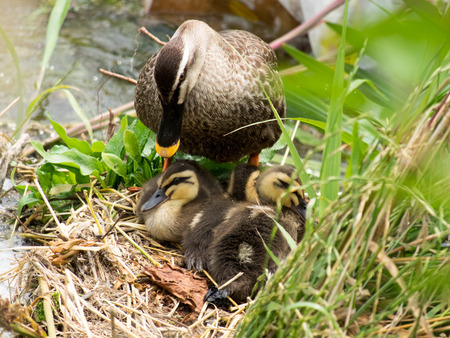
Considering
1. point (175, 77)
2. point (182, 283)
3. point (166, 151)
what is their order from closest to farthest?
point (182, 283), point (175, 77), point (166, 151)

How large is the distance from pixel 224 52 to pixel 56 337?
1978 mm

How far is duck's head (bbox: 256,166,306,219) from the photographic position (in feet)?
10.2

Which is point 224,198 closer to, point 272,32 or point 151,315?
point 151,315

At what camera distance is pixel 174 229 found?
3.20 metres

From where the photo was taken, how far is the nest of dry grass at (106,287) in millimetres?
2492

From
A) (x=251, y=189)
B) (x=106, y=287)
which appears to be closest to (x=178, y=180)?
(x=251, y=189)

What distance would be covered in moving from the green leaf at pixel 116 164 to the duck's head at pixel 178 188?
396 millimetres

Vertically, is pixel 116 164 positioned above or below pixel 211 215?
below

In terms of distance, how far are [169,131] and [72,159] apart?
75cm

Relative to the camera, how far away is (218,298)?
2.71 meters

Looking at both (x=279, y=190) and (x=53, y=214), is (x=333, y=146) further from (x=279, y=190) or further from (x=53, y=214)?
(x=53, y=214)

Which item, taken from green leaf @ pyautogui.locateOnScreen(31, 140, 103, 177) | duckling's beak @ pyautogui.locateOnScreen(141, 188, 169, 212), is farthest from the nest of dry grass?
green leaf @ pyautogui.locateOnScreen(31, 140, 103, 177)

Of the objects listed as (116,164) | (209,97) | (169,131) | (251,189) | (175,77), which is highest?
(175,77)

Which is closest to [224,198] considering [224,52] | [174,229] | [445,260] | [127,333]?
[174,229]
